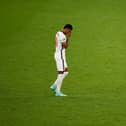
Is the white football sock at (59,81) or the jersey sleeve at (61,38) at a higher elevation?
the jersey sleeve at (61,38)

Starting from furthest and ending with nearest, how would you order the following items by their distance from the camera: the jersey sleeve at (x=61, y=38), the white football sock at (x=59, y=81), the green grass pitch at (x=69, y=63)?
the white football sock at (x=59, y=81) → the jersey sleeve at (x=61, y=38) → the green grass pitch at (x=69, y=63)

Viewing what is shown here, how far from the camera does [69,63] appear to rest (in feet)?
66.7

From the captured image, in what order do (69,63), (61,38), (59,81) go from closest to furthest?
(61,38) → (59,81) → (69,63)

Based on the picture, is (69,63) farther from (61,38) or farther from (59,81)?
(61,38)

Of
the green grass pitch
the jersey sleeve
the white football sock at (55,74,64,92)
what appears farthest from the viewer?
the white football sock at (55,74,64,92)

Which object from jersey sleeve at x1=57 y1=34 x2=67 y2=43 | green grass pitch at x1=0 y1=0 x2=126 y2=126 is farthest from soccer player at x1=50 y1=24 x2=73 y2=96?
green grass pitch at x1=0 y1=0 x2=126 y2=126

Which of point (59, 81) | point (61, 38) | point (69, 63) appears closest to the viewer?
point (61, 38)

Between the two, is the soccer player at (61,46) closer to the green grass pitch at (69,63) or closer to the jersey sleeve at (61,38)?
the jersey sleeve at (61,38)

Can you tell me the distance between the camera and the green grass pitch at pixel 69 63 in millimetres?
12695

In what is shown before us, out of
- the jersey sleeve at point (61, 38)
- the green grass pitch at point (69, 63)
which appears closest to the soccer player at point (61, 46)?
the jersey sleeve at point (61, 38)

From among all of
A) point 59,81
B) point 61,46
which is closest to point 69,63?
point 59,81

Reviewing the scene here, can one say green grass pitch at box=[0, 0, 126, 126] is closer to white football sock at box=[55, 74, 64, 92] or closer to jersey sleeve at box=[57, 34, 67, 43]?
white football sock at box=[55, 74, 64, 92]

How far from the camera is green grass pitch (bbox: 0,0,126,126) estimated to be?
12.7 metres

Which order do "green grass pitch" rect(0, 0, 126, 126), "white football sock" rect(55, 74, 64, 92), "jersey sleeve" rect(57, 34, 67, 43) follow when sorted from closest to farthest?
1. "green grass pitch" rect(0, 0, 126, 126)
2. "jersey sleeve" rect(57, 34, 67, 43)
3. "white football sock" rect(55, 74, 64, 92)
